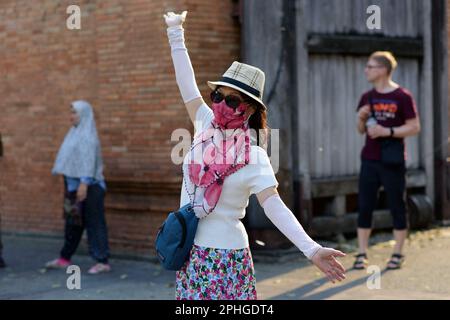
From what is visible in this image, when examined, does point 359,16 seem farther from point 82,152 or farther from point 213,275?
point 213,275

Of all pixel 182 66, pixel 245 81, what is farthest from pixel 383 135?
pixel 245 81

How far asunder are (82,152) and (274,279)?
7.46ft

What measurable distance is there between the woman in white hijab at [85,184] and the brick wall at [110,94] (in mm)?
621

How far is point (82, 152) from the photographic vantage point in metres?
8.16

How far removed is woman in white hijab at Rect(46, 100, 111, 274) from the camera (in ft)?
26.9

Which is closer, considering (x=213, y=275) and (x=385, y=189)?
(x=213, y=275)

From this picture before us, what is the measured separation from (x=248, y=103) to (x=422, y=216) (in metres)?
6.35

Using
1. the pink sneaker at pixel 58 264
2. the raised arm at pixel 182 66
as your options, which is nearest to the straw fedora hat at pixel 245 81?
the raised arm at pixel 182 66

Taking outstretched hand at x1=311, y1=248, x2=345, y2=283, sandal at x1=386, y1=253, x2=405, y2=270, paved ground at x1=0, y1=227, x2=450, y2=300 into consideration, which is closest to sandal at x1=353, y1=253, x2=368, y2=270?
paved ground at x1=0, y1=227, x2=450, y2=300

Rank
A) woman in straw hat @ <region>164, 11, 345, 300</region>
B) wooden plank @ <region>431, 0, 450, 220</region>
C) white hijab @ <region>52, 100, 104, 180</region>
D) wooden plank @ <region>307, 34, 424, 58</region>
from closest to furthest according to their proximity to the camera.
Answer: woman in straw hat @ <region>164, 11, 345, 300</region> → white hijab @ <region>52, 100, 104, 180</region> → wooden plank @ <region>307, 34, 424, 58</region> → wooden plank @ <region>431, 0, 450, 220</region>

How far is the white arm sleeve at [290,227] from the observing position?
3.93 m

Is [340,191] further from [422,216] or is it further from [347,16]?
[347,16]

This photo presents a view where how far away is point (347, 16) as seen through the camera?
930cm

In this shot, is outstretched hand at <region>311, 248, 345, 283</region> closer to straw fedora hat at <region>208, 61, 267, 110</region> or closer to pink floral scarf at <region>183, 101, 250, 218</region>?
pink floral scarf at <region>183, 101, 250, 218</region>
